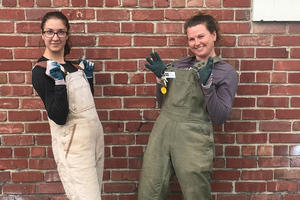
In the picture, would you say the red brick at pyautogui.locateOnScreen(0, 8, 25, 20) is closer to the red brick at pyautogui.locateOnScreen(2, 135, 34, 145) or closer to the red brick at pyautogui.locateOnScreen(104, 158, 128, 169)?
the red brick at pyautogui.locateOnScreen(2, 135, 34, 145)

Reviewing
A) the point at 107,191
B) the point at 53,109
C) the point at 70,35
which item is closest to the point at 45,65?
the point at 53,109

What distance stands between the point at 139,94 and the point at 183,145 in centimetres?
69

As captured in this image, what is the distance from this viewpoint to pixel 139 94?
8.80ft

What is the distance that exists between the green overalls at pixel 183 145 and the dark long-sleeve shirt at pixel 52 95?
2.05ft

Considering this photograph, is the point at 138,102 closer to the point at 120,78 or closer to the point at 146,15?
the point at 120,78

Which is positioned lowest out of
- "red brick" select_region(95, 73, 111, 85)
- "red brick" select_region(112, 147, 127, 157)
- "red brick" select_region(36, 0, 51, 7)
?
"red brick" select_region(112, 147, 127, 157)

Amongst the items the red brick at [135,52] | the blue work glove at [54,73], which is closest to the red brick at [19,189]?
the blue work glove at [54,73]

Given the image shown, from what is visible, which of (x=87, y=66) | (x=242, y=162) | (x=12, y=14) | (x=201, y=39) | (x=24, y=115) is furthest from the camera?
(x=242, y=162)

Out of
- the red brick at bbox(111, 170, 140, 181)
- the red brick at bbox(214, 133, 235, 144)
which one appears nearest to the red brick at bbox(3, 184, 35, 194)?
the red brick at bbox(111, 170, 140, 181)

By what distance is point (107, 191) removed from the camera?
279 centimetres

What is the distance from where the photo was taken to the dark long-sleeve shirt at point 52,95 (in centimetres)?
198

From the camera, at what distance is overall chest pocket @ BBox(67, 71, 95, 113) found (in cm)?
213

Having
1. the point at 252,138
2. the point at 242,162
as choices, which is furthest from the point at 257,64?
the point at 242,162

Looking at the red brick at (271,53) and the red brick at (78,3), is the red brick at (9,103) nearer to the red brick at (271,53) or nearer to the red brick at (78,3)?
the red brick at (78,3)
